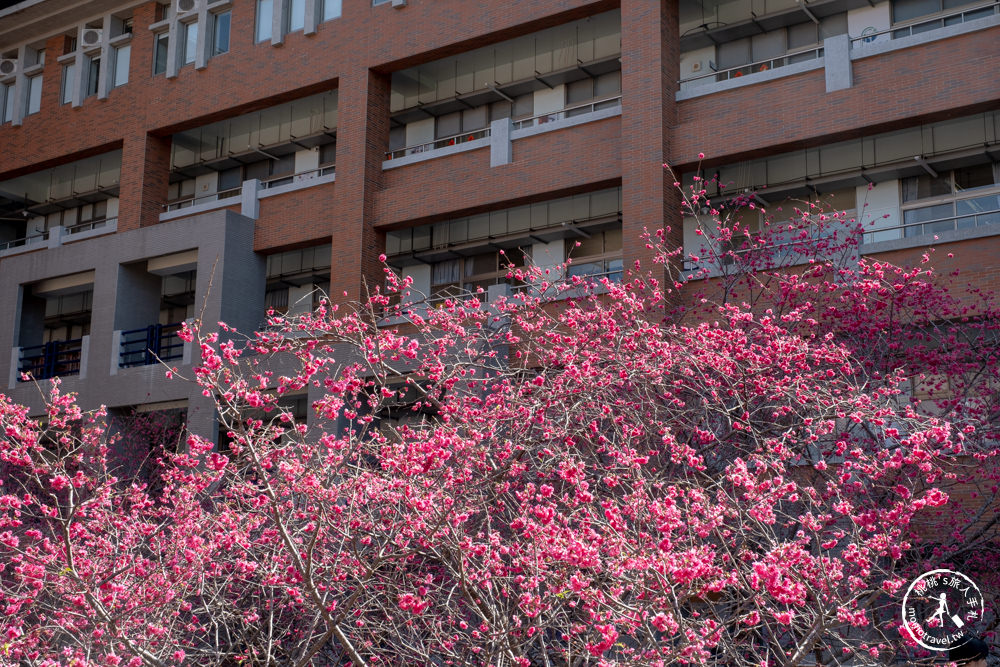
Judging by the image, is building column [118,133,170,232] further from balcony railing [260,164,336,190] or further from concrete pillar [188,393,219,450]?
concrete pillar [188,393,219,450]

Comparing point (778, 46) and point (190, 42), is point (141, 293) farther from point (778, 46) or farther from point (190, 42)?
point (778, 46)

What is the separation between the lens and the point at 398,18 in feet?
84.2

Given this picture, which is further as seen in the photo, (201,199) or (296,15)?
(201,199)

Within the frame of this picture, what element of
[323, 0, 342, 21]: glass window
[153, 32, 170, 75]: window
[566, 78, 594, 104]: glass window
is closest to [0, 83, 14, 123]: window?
A: [153, 32, 170, 75]: window

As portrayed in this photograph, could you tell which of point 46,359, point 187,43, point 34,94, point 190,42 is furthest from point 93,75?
point 46,359

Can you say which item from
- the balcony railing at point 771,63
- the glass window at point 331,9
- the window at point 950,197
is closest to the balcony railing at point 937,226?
the window at point 950,197

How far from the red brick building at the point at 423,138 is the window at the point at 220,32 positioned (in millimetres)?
90

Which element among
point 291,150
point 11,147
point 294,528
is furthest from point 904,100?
point 11,147

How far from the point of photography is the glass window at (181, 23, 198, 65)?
1150 inches

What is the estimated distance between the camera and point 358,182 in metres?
25.2

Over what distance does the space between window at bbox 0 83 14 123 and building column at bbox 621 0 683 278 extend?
20241 millimetres

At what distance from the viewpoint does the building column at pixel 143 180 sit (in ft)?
93.7

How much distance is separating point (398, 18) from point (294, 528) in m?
16.8

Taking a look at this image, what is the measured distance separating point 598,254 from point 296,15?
9.97 metres
